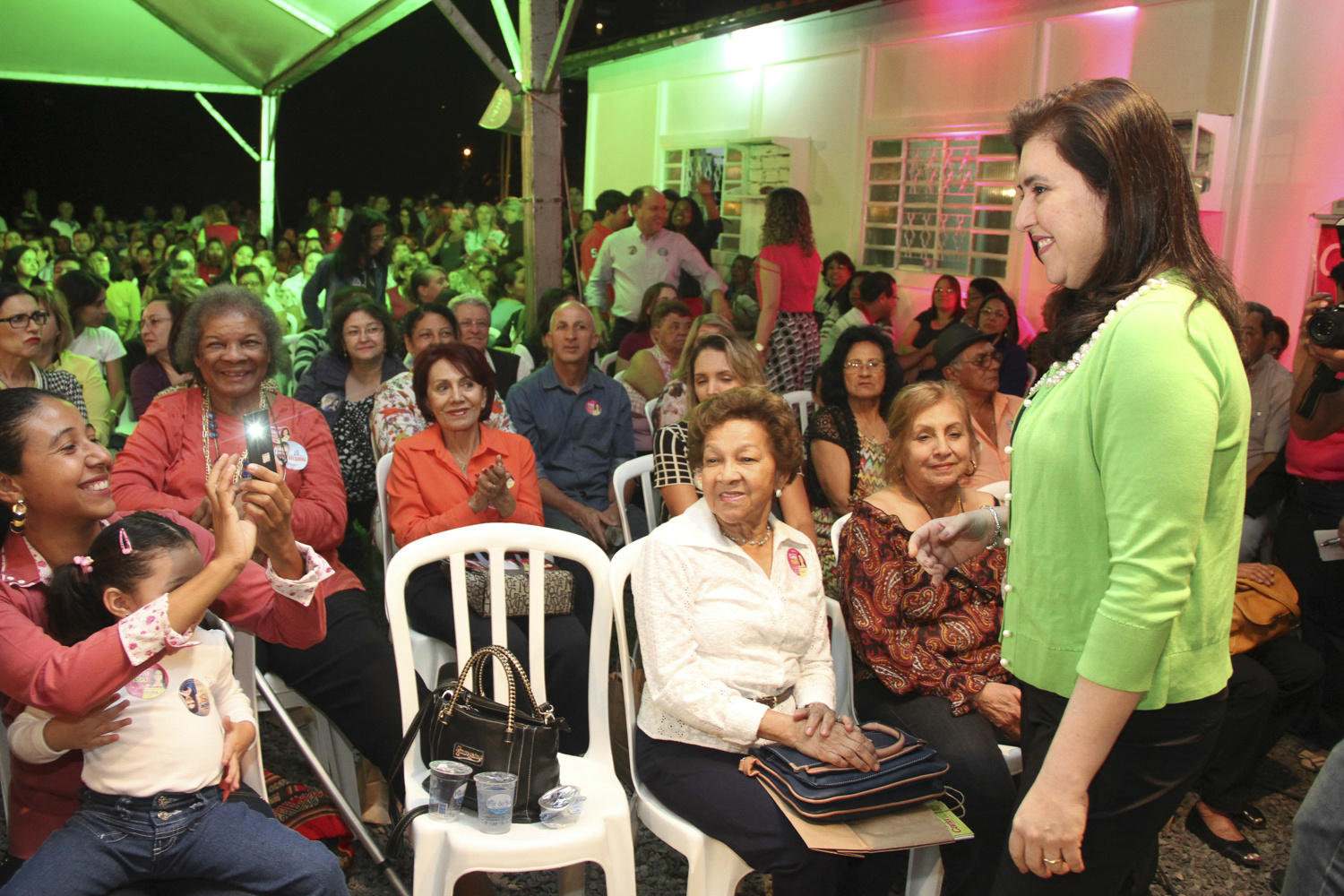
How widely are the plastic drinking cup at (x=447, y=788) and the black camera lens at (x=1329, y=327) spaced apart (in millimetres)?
2554

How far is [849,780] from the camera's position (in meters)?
2.00

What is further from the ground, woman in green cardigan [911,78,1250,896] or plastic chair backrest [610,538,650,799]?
woman in green cardigan [911,78,1250,896]

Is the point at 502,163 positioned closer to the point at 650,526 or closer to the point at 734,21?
the point at 734,21

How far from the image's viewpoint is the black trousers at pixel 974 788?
7.36 feet

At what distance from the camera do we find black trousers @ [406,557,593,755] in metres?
2.77

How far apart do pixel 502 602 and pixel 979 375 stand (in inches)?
83.5

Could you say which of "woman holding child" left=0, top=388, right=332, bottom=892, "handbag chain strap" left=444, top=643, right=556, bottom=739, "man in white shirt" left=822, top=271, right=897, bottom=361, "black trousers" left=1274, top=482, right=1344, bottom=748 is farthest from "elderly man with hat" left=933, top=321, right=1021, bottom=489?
"man in white shirt" left=822, top=271, right=897, bottom=361

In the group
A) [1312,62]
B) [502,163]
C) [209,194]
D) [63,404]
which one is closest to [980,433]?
[63,404]

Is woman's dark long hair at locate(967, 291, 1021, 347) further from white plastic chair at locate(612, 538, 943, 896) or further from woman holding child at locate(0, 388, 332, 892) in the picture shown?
woman holding child at locate(0, 388, 332, 892)

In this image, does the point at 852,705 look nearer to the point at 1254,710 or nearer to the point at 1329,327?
the point at 1254,710

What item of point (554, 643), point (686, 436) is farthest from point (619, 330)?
point (554, 643)

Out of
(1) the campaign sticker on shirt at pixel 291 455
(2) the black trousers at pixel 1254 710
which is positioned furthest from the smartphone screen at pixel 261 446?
(2) the black trousers at pixel 1254 710

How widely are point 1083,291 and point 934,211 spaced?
725cm

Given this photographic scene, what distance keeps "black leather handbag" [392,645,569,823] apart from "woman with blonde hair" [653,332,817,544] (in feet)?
3.03
